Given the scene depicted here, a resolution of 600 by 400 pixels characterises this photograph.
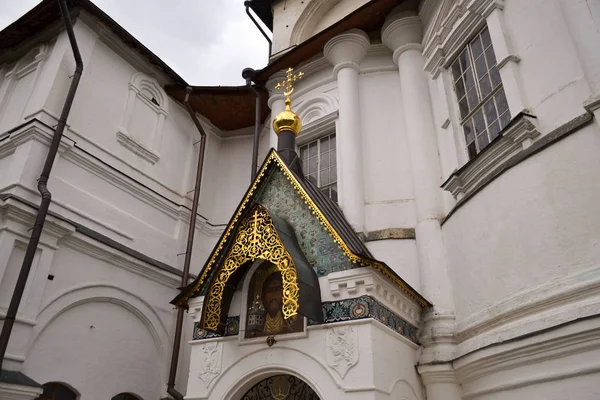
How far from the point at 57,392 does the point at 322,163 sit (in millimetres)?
5874

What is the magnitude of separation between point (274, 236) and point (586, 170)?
331 cm

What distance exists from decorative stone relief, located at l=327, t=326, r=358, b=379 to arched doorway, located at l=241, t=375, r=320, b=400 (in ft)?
3.12

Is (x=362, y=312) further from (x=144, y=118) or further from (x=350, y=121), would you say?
(x=144, y=118)

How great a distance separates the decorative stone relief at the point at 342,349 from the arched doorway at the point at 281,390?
0.95m

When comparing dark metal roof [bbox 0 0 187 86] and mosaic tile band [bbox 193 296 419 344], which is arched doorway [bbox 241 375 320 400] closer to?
mosaic tile band [bbox 193 296 419 344]

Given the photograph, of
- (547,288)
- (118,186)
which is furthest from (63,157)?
(547,288)

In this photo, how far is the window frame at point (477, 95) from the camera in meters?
6.39

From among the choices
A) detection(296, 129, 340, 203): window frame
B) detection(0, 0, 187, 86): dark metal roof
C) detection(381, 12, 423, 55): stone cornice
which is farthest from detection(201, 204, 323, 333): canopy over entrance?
detection(0, 0, 187, 86): dark metal roof

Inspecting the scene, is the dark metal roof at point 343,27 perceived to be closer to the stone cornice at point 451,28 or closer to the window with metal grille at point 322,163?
the stone cornice at point 451,28

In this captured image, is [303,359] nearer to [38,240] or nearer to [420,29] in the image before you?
[38,240]

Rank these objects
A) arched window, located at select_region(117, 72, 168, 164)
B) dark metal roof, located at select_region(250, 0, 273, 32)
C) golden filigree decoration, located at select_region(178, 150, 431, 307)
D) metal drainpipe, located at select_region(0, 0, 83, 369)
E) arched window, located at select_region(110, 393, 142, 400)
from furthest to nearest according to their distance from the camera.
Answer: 1. dark metal roof, located at select_region(250, 0, 273, 32)
2. arched window, located at select_region(117, 72, 168, 164)
3. arched window, located at select_region(110, 393, 142, 400)
4. metal drainpipe, located at select_region(0, 0, 83, 369)
5. golden filigree decoration, located at select_region(178, 150, 431, 307)

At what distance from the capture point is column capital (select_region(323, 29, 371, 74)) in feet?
29.8

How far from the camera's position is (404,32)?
8.70 metres

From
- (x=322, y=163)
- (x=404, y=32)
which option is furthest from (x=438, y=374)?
(x=404, y=32)
